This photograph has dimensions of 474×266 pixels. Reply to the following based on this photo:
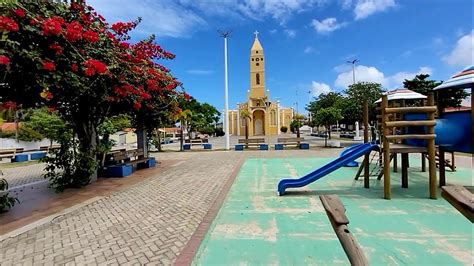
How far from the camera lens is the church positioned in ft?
172

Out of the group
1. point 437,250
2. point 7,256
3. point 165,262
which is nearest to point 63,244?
point 7,256

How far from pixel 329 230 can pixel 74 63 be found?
5.49 meters

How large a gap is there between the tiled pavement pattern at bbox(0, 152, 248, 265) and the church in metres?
45.2

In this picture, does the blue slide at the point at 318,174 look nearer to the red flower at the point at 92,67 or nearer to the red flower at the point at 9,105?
the red flower at the point at 92,67

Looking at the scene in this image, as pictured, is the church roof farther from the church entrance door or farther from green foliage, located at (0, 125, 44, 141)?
green foliage, located at (0, 125, 44, 141)

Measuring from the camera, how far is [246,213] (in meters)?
5.42

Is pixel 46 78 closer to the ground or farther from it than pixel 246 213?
farther from it

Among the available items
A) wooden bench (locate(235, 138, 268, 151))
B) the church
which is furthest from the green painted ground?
the church

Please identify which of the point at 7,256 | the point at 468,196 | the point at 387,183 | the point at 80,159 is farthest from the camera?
the point at 80,159

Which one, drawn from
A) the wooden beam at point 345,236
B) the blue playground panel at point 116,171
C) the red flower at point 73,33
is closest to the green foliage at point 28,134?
the blue playground panel at point 116,171

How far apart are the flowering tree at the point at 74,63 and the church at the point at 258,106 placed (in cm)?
4307

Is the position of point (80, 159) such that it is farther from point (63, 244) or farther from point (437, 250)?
point (437, 250)

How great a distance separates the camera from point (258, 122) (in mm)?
54625

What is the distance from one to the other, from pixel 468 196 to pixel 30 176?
12786 mm
